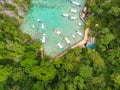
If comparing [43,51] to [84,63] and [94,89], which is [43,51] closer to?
[84,63]

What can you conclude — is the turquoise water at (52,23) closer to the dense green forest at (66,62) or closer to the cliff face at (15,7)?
the cliff face at (15,7)

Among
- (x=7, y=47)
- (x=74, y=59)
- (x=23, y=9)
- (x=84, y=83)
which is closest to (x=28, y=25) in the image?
(x=23, y=9)

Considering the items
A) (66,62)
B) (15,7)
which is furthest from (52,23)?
(66,62)

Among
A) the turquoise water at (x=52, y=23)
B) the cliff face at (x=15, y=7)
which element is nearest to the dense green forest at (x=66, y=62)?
the cliff face at (x=15, y=7)

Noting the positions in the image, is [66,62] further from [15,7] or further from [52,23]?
[15,7]

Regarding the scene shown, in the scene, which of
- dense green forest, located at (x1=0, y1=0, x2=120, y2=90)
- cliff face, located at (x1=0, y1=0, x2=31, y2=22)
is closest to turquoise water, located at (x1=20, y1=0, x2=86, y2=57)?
cliff face, located at (x1=0, y1=0, x2=31, y2=22)

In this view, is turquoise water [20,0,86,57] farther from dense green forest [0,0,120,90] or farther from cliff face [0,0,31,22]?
dense green forest [0,0,120,90]

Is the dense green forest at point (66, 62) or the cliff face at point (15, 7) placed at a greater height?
the cliff face at point (15, 7)
